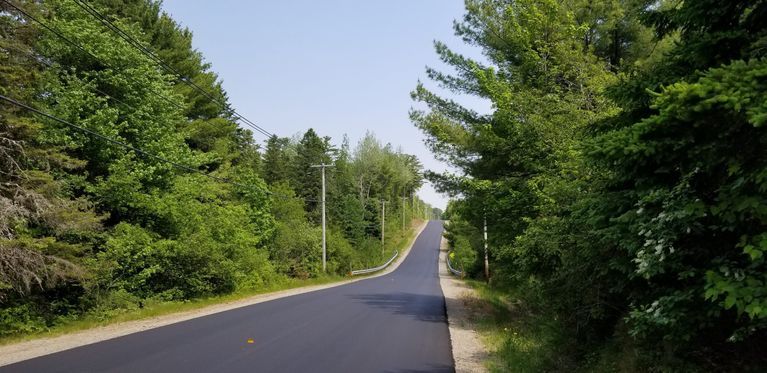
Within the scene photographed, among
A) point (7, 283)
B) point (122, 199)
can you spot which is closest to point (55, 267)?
point (7, 283)

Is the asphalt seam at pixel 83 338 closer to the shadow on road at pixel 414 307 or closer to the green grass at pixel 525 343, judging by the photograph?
the shadow on road at pixel 414 307

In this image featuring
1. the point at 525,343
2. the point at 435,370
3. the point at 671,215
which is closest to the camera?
the point at 671,215

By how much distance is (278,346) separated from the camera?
1052 cm

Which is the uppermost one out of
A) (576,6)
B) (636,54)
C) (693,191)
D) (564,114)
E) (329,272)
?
(576,6)

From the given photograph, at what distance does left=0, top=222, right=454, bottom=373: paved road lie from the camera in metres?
8.65

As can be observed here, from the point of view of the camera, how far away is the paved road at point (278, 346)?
8.65 m

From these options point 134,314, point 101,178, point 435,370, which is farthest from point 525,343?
point 101,178

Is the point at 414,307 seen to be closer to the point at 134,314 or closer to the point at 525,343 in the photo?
the point at 525,343

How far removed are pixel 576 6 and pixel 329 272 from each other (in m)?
33.9

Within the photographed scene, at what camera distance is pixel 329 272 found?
45594mm

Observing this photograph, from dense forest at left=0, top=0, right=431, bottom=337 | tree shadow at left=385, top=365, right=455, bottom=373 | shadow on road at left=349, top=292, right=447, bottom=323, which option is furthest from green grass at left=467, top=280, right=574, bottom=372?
dense forest at left=0, top=0, right=431, bottom=337

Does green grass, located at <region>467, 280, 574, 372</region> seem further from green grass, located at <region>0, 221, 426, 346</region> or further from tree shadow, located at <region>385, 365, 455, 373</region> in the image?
green grass, located at <region>0, 221, 426, 346</region>

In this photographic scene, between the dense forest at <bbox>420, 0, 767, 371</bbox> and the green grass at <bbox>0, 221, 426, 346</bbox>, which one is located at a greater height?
the dense forest at <bbox>420, 0, 767, 371</bbox>

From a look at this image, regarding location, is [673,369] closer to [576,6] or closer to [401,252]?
[576,6]
